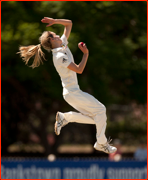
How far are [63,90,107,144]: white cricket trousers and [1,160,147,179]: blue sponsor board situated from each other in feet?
18.1

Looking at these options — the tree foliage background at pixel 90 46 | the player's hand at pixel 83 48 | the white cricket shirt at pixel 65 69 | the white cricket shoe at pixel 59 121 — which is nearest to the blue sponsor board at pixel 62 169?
the tree foliage background at pixel 90 46

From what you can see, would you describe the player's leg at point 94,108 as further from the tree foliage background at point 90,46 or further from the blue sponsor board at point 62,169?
the tree foliage background at point 90,46

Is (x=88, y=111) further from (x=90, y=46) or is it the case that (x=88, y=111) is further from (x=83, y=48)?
(x=90, y=46)

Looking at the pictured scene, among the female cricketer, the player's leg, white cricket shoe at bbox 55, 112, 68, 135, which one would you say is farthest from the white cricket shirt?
white cricket shoe at bbox 55, 112, 68, 135

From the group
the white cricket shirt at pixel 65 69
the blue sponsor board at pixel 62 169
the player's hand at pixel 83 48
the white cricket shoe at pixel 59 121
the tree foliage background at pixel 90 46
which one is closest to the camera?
the player's hand at pixel 83 48

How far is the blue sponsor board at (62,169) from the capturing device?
33.8 feet

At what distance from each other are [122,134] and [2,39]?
33.0ft

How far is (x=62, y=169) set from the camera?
409 inches

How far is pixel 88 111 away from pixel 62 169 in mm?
5655

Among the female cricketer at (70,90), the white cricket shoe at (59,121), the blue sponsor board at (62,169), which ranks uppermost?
the female cricketer at (70,90)

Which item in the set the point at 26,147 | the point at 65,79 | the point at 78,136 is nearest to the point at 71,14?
the point at 65,79

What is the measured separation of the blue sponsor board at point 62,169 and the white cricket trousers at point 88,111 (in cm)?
551

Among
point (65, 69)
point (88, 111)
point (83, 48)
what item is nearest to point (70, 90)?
point (65, 69)

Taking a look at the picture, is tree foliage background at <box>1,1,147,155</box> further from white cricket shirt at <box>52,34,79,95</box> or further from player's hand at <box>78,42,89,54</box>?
player's hand at <box>78,42,89,54</box>
